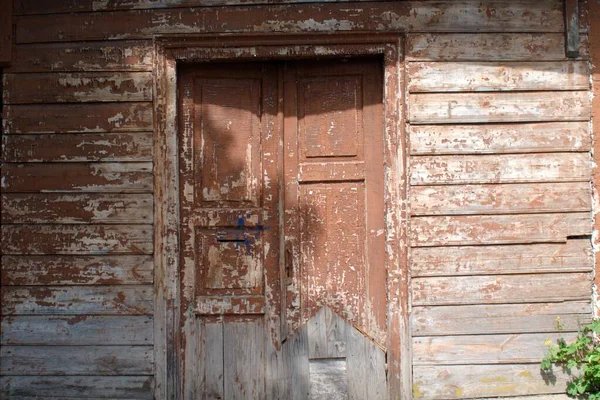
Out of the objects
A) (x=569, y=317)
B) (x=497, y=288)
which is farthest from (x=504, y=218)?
(x=569, y=317)

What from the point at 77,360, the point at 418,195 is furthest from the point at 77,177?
the point at 418,195

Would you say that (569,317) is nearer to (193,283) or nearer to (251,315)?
(251,315)

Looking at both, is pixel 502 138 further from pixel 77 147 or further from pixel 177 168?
pixel 77 147

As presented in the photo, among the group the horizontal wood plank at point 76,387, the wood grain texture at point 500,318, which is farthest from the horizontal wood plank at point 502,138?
the horizontal wood plank at point 76,387

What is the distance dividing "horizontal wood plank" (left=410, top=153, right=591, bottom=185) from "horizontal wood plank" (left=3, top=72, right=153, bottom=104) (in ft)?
5.46

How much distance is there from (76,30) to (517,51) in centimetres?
261

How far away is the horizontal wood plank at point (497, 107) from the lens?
325 cm

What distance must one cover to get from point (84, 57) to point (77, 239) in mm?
1075

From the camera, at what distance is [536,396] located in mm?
3197

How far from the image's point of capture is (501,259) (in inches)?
127

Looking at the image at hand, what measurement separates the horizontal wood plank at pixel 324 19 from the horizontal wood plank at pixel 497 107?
0.40 m

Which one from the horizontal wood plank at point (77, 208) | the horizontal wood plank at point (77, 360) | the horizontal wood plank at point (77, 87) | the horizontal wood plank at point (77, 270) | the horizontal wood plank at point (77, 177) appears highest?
the horizontal wood plank at point (77, 87)

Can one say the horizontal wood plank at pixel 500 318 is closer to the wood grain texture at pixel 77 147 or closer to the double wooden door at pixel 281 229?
the double wooden door at pixel 281 229

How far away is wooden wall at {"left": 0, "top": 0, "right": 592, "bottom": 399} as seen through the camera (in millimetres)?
3215
